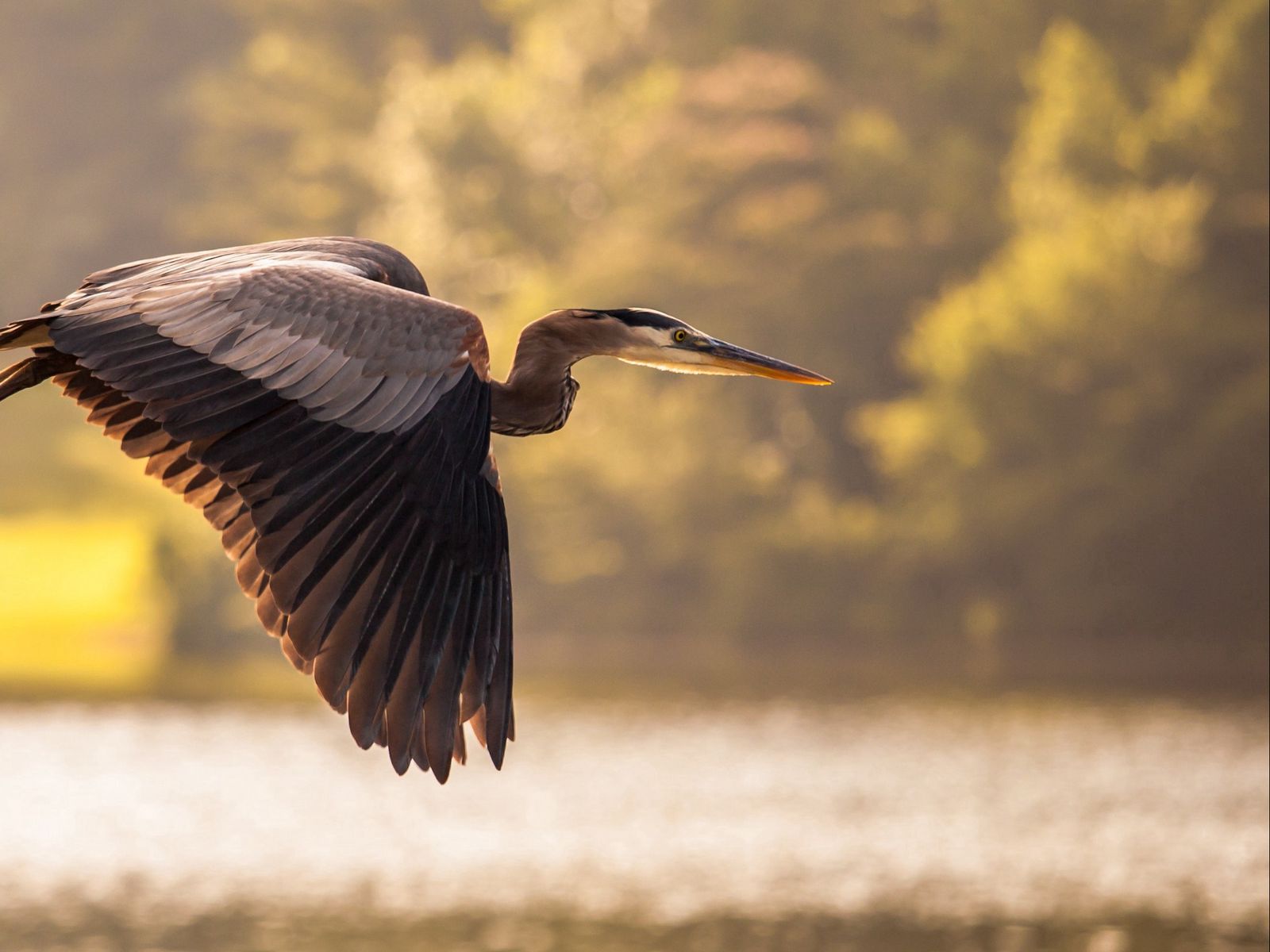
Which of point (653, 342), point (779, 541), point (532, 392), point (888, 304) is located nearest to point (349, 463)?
point (532, 392)

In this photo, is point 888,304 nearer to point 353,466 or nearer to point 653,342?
point 653,342

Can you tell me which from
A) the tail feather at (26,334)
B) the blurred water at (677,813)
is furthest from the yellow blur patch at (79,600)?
the tail feather at (26,334)

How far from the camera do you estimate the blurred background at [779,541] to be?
58.0 feet

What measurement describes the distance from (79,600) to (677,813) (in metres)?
22.0

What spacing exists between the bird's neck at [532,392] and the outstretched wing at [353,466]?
1.79 ft

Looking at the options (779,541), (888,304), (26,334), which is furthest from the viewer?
(888,304)

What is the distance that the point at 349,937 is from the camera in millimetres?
15758

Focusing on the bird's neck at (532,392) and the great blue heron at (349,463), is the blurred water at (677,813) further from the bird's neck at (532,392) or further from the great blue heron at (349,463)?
the great blue heron at (349,463)

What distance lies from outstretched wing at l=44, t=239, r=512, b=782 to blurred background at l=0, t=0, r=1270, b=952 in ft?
36.7

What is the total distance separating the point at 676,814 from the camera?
2003 centimetres

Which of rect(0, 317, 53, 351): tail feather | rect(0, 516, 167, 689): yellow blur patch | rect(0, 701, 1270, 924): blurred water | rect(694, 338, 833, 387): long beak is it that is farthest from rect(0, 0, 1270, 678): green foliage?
rect(0, 317, 53, 351): tail feather

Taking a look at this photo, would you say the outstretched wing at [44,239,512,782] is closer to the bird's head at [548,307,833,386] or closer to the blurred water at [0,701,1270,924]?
the bird's head at [548,307,833,386]

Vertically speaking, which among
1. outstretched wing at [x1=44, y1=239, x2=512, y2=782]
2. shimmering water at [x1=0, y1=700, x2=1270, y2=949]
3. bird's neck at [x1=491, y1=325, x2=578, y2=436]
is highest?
shimmering water at [x1=0, y1=700, x2=1270, y2=949]

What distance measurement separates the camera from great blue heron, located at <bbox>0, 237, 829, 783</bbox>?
4457mm
